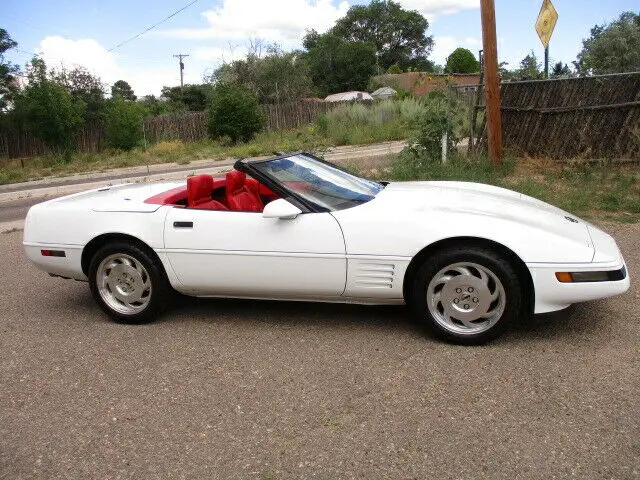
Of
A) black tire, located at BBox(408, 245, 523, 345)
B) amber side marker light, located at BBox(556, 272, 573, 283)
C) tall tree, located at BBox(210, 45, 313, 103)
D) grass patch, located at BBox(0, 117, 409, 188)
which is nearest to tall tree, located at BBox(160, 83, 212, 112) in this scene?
tall tree, located at BBox(210, 45, 313, 103)

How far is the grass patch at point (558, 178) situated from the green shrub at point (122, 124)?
19162mm

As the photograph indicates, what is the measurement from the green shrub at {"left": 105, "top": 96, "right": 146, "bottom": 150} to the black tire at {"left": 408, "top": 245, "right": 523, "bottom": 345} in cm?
2543

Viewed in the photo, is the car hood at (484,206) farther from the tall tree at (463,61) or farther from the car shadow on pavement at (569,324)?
the tall tree at (463,61)

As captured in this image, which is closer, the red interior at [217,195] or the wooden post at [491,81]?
the red interior at [217,195]

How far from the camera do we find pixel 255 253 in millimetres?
3848

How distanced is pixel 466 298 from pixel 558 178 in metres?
6.77

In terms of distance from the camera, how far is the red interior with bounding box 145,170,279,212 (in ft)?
13.8

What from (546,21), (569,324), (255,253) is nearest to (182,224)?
(255,253)

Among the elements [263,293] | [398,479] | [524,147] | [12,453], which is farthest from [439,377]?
[524,147]

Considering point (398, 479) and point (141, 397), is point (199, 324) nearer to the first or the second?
point (141, 397)

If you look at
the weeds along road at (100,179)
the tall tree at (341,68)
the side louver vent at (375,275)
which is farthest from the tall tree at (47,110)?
the tall tree at (341,68)

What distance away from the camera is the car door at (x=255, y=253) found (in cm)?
375

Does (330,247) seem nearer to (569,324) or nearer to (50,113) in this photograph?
(569,324)

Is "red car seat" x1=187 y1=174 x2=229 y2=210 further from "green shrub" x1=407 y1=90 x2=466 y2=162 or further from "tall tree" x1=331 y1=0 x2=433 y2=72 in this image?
"tall tree" x1=331 y1=0 x2=433 y2=72
